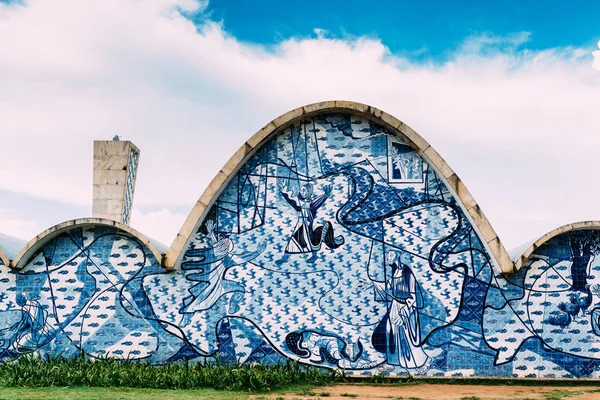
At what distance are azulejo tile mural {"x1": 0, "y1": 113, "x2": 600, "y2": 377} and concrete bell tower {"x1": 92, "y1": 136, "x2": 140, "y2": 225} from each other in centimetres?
128

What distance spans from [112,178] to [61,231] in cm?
177

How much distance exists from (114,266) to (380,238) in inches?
179

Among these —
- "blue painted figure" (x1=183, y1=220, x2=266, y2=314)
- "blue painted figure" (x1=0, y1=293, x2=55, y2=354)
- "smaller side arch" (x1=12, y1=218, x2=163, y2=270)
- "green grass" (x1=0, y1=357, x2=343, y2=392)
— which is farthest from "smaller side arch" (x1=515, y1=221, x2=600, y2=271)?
"blue painted figure" (x1=0, y1=293, x2=55, y2=354)

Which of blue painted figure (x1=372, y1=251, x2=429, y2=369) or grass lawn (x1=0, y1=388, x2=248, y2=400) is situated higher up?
blue painted figure (x1=372, y1=251, x2=429, y2=369)

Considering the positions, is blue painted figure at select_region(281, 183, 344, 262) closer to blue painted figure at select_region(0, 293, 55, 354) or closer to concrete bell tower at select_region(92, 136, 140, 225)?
concrete bell tower at select_region(92, 136, 140, 225)

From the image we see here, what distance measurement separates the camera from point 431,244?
10000 mm

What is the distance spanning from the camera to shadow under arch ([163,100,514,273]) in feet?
31.9

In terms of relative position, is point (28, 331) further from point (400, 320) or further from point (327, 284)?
point (400, 320)

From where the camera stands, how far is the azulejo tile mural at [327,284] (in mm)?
9719

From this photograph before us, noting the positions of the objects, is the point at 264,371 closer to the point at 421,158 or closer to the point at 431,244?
the point at 431,244

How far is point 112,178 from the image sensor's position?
38.7 ft

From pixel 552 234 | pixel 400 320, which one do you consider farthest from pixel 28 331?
pixel 552 234

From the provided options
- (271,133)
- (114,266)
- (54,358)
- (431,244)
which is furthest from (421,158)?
(54,358)

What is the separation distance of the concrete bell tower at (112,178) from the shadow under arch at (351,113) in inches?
89.6
